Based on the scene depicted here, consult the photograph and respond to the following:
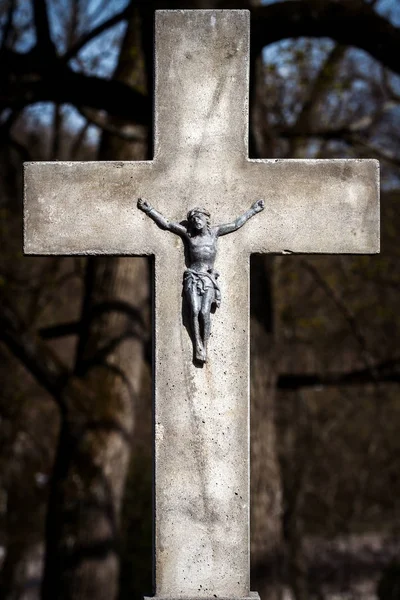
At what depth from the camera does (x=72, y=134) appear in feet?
55.4

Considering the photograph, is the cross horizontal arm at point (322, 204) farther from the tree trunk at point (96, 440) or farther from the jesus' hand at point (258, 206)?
the tree trunk at point (96, 440)

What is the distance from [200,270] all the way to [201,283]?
56 mm

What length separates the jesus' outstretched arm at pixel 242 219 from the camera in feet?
12.4

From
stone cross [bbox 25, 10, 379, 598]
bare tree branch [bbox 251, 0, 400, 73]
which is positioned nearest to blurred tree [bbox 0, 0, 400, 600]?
bare tree branch [bbox 251, 0, 400, 73]

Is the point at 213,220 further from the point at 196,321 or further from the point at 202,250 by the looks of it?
the point at 196,321

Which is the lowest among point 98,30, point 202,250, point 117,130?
point 202,250

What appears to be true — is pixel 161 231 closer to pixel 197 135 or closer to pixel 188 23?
pixel 197 135

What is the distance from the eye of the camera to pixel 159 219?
381 cm

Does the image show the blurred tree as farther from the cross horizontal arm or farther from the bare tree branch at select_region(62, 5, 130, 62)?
the cross horizontal arm

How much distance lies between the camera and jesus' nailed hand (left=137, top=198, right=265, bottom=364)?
368 cm

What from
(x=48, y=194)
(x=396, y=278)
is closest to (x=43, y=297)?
(x=396, y=278)

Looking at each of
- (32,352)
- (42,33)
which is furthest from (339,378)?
(42,33)

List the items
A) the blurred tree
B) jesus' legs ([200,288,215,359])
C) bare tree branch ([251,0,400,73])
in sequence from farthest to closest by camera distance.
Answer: the blurred tree → bare tree branch ([251,0,400,73]) → jesus' legs ([200,288,215,359])

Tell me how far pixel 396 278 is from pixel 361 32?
6.88 metres
